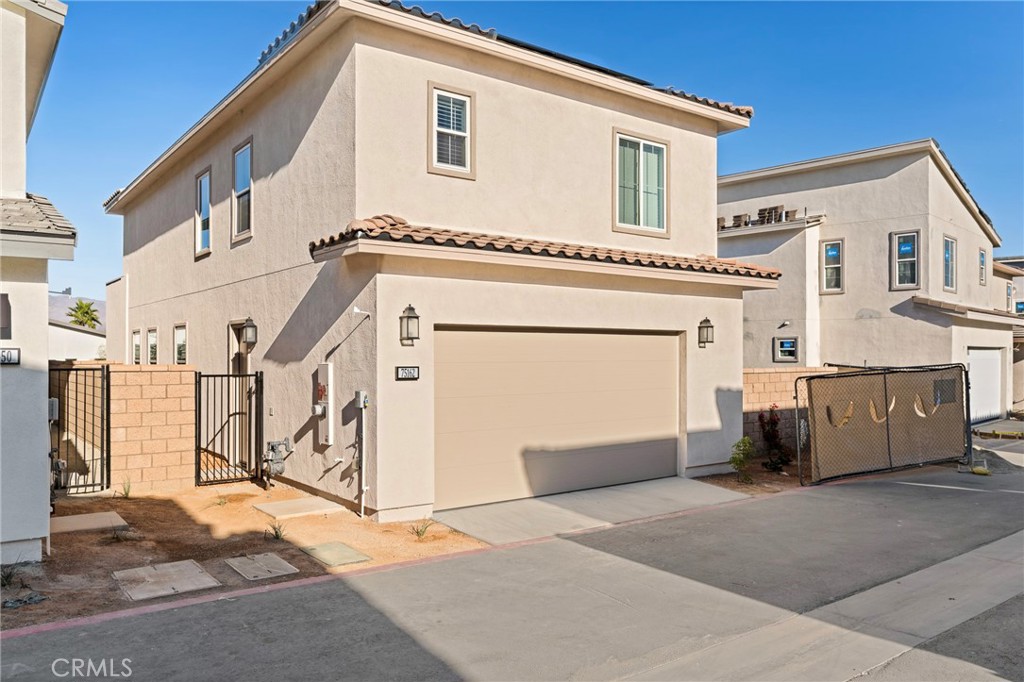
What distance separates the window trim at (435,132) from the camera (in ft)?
32.7

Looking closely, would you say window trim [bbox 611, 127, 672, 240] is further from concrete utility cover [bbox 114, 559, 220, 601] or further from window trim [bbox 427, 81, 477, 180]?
concrete utility cover [bbox 114, 559, 220, 601]

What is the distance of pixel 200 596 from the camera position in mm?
6332

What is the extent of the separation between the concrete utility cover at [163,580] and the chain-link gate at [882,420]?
970 cm

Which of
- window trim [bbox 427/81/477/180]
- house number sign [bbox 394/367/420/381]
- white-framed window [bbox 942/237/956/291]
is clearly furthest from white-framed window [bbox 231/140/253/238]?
white-framed window [bbox 942/237/956/291]

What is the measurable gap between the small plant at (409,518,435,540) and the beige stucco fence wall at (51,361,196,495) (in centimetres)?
440

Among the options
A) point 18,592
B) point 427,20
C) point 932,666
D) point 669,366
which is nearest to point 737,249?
point 669,366

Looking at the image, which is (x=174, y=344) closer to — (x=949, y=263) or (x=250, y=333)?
(x=250, y=333)

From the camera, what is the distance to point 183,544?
801 cm

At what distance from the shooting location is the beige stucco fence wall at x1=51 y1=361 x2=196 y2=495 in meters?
10.6

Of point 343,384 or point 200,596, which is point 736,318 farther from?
point 200,596

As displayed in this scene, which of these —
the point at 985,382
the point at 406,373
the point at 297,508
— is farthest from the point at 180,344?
the point at 985,382

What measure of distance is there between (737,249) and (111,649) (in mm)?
20809

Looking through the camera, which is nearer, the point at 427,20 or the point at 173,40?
the point at 427,20

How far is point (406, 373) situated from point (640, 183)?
236 inches
